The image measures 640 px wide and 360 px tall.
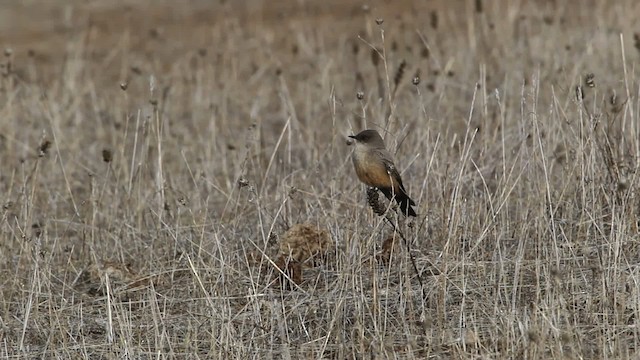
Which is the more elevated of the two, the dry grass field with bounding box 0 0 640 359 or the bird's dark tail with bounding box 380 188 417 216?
the bird's dark tail with bounding box 380 188 417 216

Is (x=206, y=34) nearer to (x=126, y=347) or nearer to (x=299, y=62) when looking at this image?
(x=299, y=62)

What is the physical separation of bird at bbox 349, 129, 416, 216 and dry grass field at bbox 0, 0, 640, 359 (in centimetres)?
27

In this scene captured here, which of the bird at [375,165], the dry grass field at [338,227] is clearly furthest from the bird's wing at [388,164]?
the dry grass field at [338,227]

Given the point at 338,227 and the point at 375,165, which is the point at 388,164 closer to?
the point at 375,165

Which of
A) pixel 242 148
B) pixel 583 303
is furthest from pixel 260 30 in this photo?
pixel 583 303

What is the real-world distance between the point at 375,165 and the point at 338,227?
684mm

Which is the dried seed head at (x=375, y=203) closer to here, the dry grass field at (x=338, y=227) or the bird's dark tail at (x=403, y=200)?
the dry grass field at (x=338, y=227)

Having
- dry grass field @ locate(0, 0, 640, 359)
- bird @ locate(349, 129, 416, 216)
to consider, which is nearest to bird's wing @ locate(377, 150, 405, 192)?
bird @ locate(349, 129, 416, 216)

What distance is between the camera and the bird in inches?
221

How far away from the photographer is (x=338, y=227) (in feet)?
20.4

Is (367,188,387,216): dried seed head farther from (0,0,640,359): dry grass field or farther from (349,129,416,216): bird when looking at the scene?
(349,129,416,216): bird

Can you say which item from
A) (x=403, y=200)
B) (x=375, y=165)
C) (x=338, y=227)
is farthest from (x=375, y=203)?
(x=338, y=227)

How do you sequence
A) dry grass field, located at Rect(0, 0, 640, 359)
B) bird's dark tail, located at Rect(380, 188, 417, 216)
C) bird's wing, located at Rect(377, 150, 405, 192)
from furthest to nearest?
1. bird's dark tail, located at Rect(380, 188, 417, 216)
2. bird's wing, located at Rect(377, 150, 405, 192)
3. dry grass field, located at Rect(0, 0, 640, 359)

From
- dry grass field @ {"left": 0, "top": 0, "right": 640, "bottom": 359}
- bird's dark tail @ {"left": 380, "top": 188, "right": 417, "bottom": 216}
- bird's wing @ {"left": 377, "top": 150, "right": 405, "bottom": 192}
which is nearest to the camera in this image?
dry grass field @ {"left": 0, "top": 0, "right": 640, "bottom": 359}
